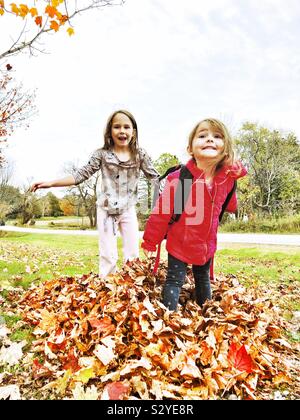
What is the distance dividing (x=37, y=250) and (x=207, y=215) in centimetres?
338

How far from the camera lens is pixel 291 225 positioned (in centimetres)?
437

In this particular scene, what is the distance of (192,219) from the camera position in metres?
2.19

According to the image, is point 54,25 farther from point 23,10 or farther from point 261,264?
point 261,264

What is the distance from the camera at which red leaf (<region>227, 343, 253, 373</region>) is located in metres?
1.88

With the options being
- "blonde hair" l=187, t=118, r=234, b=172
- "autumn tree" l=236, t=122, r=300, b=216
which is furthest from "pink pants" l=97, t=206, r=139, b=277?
"autumn tree" l=236, t=122, r=300, b=216

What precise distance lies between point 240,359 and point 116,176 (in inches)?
63.4

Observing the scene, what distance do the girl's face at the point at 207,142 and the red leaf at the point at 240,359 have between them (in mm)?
1100

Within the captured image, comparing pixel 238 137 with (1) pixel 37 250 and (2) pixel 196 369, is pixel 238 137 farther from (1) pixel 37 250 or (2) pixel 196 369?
(2) pixel 196 369

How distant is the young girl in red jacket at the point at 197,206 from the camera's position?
2.19 m

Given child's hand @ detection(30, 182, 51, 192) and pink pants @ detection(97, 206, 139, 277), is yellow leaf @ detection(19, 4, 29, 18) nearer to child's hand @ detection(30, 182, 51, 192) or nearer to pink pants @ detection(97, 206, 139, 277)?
child's hand @ detection(30, 182, 51, 192)

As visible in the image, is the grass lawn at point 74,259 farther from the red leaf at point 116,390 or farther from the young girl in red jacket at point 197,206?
the red leaf at point 116,390

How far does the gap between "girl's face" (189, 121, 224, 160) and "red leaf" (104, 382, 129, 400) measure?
1325mm

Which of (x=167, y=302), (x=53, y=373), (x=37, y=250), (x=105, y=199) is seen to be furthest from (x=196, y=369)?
(x=37, y=250)

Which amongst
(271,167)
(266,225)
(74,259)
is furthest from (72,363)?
(271,167)
